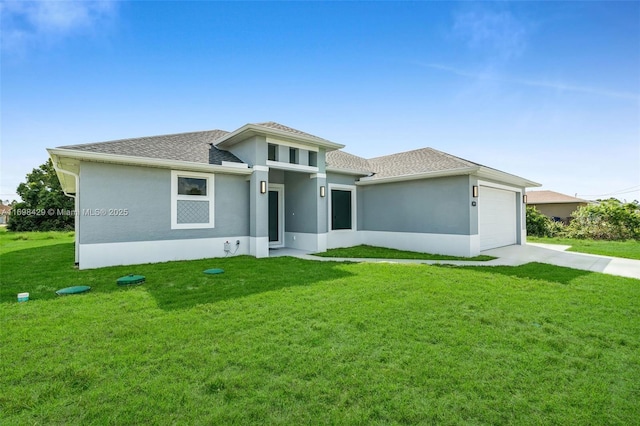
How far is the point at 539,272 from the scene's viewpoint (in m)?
7.38

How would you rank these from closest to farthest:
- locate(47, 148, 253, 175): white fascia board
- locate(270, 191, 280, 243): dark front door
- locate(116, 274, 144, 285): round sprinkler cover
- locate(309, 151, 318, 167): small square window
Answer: locate(116, 274, 144, 285): round sprinkler cover, locate(47, 148, 253, 175): white fascia board, locate(309, 151, 318, 167): small square window, locate(270, 191, 280, 243): dark front door

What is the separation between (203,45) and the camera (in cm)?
1087

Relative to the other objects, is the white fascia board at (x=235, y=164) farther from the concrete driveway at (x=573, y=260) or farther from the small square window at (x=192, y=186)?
the concrete driveway at (x=573, y=260)

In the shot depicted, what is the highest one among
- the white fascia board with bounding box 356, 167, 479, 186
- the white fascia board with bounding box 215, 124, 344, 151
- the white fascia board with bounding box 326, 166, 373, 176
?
the white fascia board with bounding box 215, 124, 344, 151

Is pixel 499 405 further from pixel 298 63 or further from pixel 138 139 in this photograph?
pixel 298 63

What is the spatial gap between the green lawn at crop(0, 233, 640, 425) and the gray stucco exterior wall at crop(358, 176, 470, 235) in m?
4.72

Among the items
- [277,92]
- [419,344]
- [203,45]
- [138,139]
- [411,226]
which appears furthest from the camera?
[277,92]

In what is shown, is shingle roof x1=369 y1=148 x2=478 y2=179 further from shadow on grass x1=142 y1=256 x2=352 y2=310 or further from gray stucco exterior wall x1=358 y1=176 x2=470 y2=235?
shadow on grass x1=142 y1=256 x2=352 y2=310

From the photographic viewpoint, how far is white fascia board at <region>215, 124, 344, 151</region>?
9461 mm

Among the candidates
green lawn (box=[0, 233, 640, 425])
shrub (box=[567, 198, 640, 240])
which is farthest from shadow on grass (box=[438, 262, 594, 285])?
shrub (box=[567, 198, 640, 240])

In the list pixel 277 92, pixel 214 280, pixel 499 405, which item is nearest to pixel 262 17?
pixel 277 92

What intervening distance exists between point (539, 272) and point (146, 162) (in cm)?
1139

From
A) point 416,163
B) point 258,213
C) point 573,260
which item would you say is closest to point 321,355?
point 258,213

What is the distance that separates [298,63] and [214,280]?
990 centimetres
